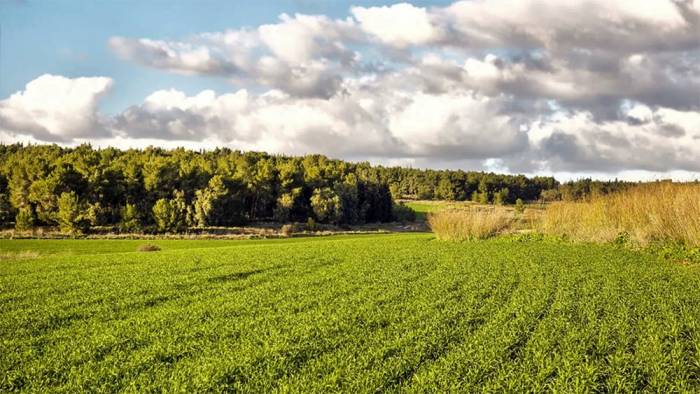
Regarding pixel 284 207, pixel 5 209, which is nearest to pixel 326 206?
pixel 284 207

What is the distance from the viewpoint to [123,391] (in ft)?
24.1

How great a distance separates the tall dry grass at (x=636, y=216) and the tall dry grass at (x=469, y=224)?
351cm

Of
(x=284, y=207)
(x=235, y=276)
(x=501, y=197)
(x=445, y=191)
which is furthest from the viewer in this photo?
(x=445, y=191)

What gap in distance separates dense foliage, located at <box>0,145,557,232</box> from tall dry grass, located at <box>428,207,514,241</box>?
50438mm

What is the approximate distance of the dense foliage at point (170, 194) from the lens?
7531cm

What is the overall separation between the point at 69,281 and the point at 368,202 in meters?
103

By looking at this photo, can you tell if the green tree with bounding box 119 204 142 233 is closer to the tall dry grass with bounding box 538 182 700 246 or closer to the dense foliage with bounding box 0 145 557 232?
the dense foliage with bounding box 0 145 557 232

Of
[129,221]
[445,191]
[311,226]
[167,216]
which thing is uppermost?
[445,191]

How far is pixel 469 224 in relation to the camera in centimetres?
3878

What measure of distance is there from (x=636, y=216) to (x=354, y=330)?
22884 mm

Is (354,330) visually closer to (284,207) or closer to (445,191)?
(284,207)

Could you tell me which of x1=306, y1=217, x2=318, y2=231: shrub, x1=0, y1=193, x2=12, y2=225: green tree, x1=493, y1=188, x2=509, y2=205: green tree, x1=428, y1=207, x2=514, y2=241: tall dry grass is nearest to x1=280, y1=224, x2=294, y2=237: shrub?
x1=306, y1=217, x2=318, y2=231: shrub

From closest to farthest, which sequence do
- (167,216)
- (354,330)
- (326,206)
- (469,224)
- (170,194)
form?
1. (354,330)
2. (469,224)
3. (167,216)
4. (170,194)
5. (326,206)

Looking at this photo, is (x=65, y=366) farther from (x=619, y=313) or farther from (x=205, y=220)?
(x=205, y=220)
